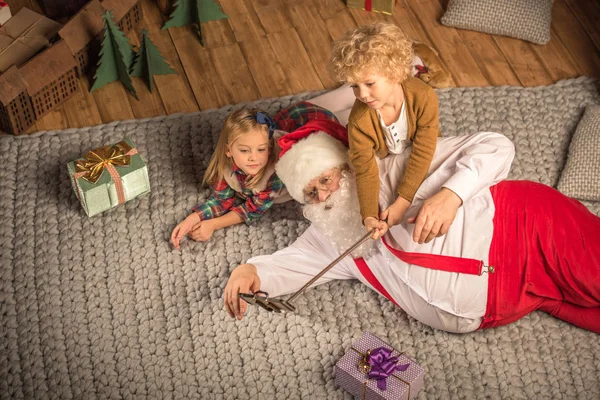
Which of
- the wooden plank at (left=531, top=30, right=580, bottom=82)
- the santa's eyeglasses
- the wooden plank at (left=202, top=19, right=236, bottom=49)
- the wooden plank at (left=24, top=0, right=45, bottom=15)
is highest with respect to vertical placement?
the wooden plank at (left=24, top=0, right=45, bottom=15)

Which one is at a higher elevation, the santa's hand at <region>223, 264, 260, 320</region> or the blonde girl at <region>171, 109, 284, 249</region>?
the blonde girl at <region>171, 109, 284, 249</region>

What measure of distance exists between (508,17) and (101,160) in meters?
1.36

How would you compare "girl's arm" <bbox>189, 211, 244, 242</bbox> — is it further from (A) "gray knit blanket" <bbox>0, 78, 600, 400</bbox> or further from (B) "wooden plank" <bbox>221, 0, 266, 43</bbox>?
(B) "wooden plank" <bbox>221, 0, 266, 43</bbox>

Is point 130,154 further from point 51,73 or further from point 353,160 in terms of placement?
point 353,160

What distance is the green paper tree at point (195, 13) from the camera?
268cm

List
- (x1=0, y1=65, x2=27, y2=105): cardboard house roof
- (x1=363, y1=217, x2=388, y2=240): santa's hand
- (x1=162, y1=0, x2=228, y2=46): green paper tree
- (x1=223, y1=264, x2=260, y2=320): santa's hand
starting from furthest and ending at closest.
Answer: (x1=162, y1=0, x2=228, y2=46): green paper tree, (x1=0, y1=65, x2=27, y2=105): cardboard house roof, (x1=223, y1=264, x2=260, y2=320): santa's hand, (x1=363, y1=217, x2=388, y2=240): santa's hand

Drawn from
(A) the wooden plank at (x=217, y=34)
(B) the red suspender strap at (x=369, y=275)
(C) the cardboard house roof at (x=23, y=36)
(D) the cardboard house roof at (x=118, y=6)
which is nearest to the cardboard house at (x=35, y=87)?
(C) the cardboard house roof at (x=23, y=36)

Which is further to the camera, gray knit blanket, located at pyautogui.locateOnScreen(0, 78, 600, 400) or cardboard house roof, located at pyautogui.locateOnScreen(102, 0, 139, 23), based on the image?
cardboard house roof, located at pyautogui.locateOnScreen(102, 0, 139, 23)

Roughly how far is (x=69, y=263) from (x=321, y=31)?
3.68 feet

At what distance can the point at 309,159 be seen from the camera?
1861 mm

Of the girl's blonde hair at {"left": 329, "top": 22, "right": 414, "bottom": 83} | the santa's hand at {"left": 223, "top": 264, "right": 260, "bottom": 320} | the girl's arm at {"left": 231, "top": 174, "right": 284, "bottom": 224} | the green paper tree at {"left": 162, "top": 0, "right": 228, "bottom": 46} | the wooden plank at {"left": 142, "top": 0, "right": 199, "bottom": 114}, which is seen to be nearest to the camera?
the girl's blonde hair at {"left": 329, "top": 22, "right": 414, "bottom": 83}

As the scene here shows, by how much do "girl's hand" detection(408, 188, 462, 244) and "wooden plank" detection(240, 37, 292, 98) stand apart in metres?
0.92

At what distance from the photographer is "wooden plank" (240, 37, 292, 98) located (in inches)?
101

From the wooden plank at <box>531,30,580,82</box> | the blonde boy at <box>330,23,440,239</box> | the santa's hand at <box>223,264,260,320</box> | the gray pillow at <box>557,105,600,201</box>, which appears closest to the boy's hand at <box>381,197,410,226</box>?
the blonde boy at <box>330,23,440,239</box>
